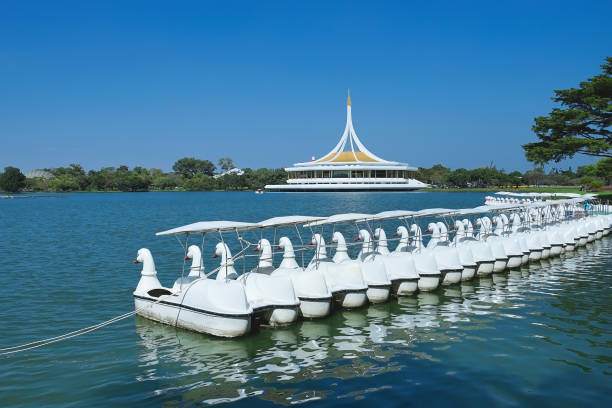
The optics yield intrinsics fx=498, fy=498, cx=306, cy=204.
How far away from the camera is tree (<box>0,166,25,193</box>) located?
150625mm

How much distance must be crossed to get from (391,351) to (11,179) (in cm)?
16683

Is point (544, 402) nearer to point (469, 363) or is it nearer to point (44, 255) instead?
point (469, 363)

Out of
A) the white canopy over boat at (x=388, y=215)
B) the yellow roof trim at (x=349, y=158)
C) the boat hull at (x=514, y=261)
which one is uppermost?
the yellow roof trim at (x=349, y=158)

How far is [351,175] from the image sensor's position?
15175 centimetres

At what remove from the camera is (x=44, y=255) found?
1064 inches

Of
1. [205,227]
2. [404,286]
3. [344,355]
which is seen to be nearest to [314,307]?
[344,355]

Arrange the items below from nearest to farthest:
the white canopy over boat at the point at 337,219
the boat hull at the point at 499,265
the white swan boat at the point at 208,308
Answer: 1. the white swan boat at the point at 208,308
2. the white canopy over boat at the point at 337,219
3. the boat hull at the point at 499,265

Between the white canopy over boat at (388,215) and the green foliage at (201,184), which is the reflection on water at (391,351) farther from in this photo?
the green foliage at (201,184)

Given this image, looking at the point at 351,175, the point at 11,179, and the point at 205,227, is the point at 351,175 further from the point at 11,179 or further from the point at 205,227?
the point at 205,227

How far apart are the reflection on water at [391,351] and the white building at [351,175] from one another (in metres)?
131

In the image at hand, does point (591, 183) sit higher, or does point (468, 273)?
point (591, 183)

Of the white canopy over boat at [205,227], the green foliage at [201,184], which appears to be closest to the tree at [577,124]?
the white canopy over boat at [205,227]

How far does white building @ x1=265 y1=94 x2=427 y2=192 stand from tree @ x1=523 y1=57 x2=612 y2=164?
310ft

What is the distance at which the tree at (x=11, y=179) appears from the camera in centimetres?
15062
